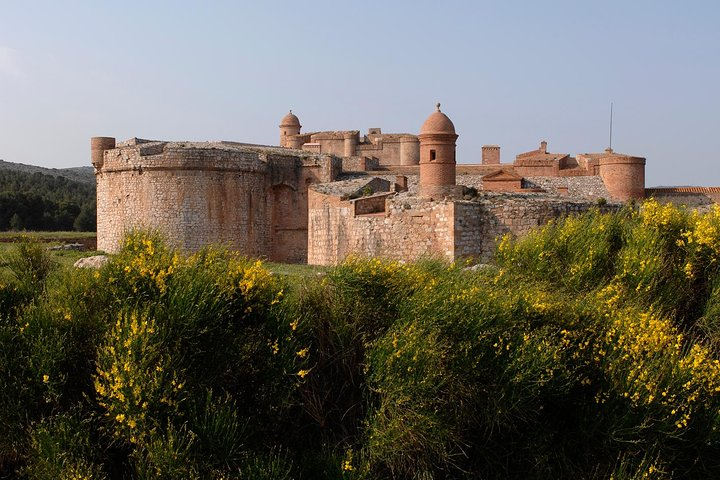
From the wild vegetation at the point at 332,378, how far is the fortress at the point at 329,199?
21.7 feet

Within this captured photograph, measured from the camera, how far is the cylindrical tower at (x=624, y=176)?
26.1m

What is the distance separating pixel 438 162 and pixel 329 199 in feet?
10.5

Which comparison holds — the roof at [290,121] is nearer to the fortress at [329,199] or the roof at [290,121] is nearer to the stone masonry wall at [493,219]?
the fortress at [329,199]

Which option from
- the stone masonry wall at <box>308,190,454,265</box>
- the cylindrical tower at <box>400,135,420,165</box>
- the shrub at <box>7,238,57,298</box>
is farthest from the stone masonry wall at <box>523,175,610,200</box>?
the shrub at <box>7,238,57,298</box>

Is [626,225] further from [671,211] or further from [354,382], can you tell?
[354,382]

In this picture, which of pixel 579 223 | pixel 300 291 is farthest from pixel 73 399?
pixel 579 223

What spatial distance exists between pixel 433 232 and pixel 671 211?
20.0ft

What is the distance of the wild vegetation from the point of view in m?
7.55

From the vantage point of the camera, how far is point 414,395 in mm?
8250

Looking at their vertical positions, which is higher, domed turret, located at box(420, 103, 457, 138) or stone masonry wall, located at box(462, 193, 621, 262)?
domed turret, located at box(420, 103, 457, 138)

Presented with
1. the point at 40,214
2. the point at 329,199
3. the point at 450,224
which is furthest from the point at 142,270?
the point at 40,214

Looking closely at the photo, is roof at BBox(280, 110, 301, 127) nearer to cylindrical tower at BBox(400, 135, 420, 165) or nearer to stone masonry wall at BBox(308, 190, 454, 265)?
cylindrical tower at BBox(400, 135, 420, 165)

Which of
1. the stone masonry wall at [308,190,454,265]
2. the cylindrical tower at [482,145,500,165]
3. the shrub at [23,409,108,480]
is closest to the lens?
the shrub at [23,409,108,480]

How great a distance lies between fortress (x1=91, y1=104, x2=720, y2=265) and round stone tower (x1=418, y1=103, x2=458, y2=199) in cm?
2
